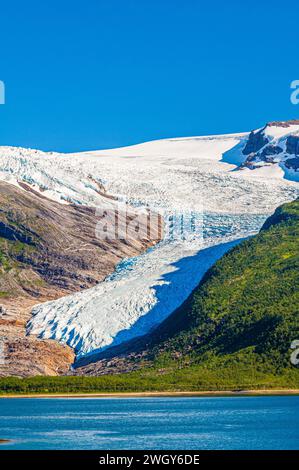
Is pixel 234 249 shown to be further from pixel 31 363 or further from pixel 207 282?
pixel 31 363

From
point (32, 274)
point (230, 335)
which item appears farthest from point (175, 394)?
point (32, 274)

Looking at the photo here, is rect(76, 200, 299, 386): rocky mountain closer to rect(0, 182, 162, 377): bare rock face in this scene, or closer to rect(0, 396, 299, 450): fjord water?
rect(0, 396, 299, 450): fjord water

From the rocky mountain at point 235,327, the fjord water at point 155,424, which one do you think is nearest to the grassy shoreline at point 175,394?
the fjord water at point 155,424

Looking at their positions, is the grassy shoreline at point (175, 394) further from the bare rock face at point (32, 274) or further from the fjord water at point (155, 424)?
the bare rock face at point (32, 274)

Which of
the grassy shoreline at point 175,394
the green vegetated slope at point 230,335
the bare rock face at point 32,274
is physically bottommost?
the grassy shoreline at point 175,394

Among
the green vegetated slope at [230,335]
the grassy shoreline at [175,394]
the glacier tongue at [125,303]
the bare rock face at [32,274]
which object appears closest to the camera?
the grassy shoreline at [175,394]

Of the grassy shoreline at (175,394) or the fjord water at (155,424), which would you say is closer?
the fjord water at (155,424)

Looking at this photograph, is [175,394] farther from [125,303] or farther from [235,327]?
[125,303]
